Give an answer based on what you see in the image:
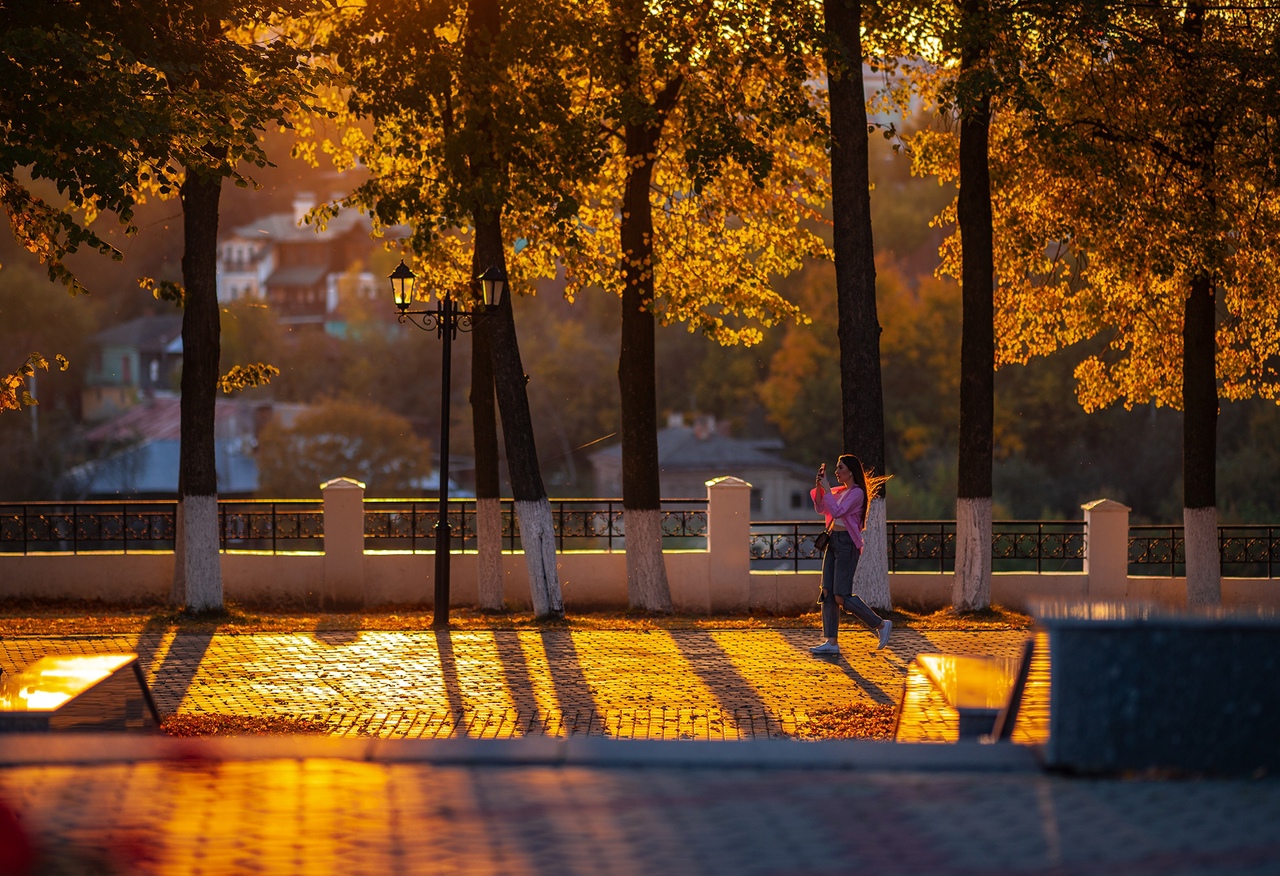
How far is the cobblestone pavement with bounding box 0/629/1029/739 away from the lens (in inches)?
404

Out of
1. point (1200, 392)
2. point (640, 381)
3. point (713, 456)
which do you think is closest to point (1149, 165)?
point (1200, 392)

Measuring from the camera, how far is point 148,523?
22312 mm

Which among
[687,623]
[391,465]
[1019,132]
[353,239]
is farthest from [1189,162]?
[353,239]

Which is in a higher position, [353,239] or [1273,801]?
[353,239]

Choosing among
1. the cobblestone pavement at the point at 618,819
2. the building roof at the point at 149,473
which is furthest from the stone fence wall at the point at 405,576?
the building roof at the point at 149,473

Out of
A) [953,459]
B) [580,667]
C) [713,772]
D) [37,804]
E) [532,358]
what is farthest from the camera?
[532,358]

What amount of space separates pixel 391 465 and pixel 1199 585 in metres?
54.5

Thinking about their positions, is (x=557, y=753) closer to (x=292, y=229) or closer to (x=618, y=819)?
(x=618, y=819)

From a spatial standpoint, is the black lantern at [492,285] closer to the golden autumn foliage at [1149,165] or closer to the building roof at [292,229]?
the golden autumn foliage at [1149,165]

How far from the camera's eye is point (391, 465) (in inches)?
2808

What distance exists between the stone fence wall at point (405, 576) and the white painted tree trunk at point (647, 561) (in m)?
0.95

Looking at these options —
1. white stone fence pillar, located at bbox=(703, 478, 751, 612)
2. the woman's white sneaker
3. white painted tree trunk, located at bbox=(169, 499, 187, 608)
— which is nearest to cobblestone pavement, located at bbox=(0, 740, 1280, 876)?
the woman's white sneaker

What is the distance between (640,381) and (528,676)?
753cm

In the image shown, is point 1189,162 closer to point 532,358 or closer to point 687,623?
point 687,623
